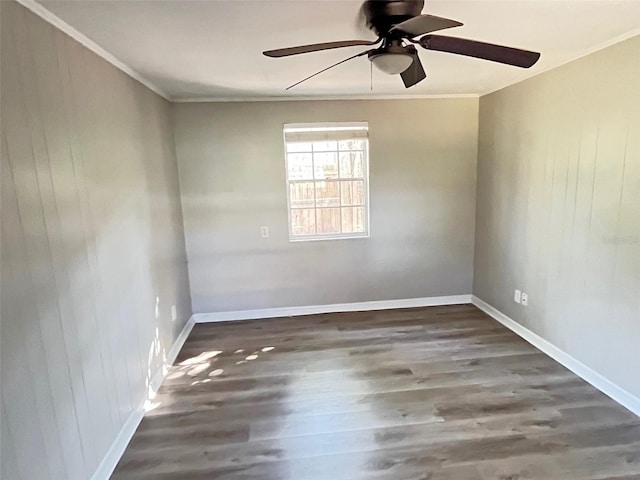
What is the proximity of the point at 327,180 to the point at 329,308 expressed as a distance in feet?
4.58

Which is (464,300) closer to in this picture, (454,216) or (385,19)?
(454,216)

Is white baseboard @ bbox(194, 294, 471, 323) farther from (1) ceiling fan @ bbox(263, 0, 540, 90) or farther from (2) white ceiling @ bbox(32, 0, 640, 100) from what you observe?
(1) ceiling fan @ bbox(263, 0, 540, 90)

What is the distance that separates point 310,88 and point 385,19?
1.89m

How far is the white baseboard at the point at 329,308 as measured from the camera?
14.3 feet

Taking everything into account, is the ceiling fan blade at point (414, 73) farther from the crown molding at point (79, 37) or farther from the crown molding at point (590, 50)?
the crown molding at point (79, 37)

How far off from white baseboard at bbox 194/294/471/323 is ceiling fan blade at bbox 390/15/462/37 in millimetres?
3201

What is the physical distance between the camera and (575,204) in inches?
116

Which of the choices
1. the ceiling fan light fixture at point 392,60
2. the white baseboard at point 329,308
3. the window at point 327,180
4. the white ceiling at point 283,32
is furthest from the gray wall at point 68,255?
the window at point 327,180

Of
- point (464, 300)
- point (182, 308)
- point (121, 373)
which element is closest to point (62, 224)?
point (121, 373)

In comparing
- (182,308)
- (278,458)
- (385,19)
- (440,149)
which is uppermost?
(385,19)

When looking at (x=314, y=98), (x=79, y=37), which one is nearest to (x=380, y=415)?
(x=79, y=37)

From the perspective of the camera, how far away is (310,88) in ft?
11.9

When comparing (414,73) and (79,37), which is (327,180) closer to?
(414,73)

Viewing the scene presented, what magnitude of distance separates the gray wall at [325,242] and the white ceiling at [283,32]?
2.56ft
